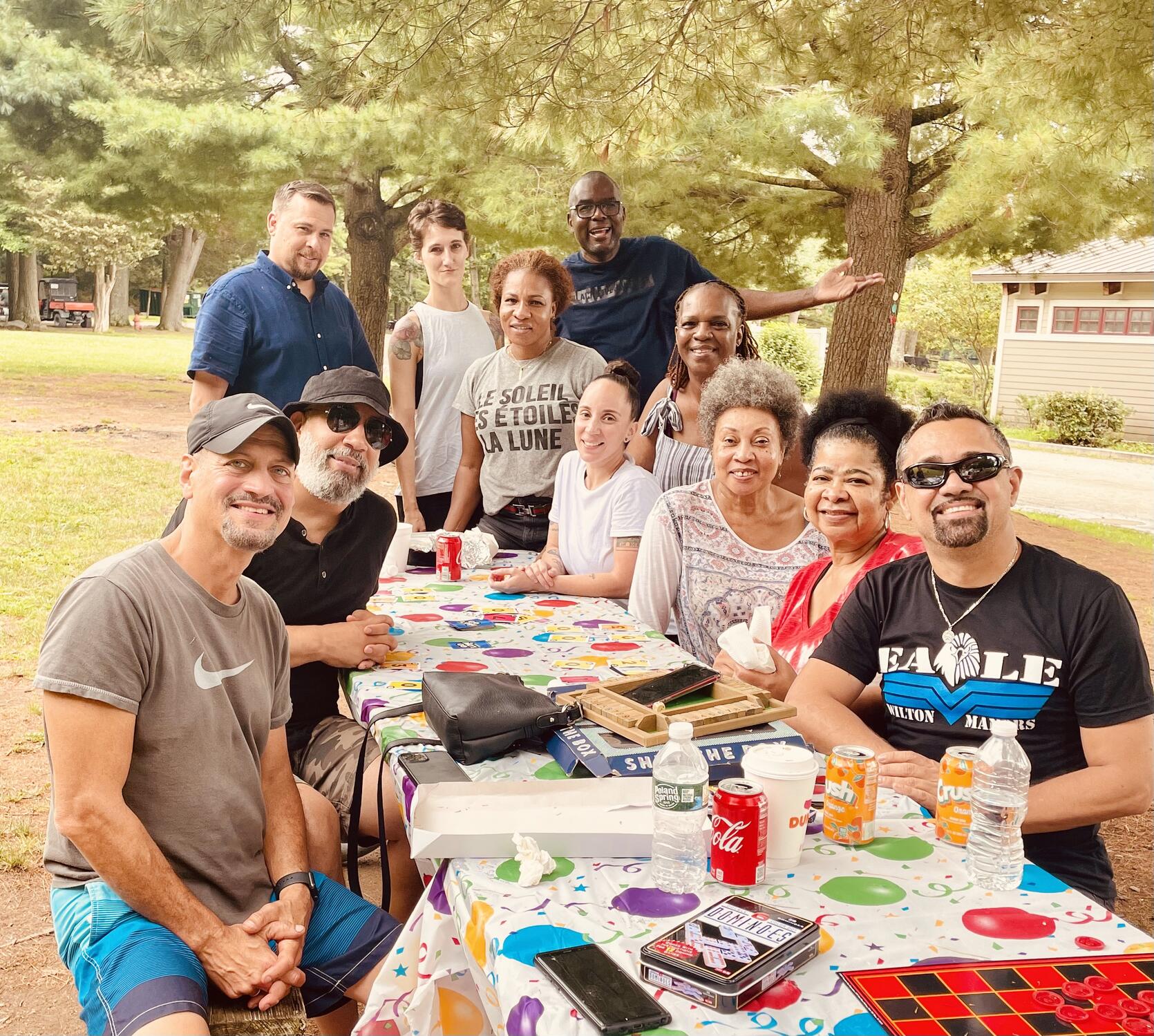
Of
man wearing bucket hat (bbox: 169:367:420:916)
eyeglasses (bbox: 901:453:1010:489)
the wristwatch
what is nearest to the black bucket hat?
man wearing bucket hat (bbox: 169:367:420:916)

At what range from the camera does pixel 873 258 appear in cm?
899

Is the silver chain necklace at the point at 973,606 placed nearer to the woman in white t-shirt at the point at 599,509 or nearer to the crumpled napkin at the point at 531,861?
the crumpled napkin at the point at 531,861

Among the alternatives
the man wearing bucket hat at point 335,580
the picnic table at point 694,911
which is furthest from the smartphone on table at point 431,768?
the man wearing bucket hat at point 335,580

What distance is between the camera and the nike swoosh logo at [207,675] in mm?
2047

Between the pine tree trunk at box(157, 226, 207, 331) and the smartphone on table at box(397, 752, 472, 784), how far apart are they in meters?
29.3

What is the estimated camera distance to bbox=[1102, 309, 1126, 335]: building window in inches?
794

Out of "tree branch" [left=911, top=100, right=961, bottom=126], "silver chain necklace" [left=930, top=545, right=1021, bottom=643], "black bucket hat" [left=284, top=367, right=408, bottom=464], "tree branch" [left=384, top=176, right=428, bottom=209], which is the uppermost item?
"tree branch" [left=911, top=100, right=961, bottom=126]

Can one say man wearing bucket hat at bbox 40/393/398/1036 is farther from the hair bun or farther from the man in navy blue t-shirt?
the man in navy blue t-shirt

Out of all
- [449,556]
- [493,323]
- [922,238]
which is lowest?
[449,556]

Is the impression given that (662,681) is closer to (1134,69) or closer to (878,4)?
(1134,69)

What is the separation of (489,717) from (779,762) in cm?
68

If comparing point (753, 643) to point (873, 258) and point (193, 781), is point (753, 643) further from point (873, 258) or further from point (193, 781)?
point (873, 258)

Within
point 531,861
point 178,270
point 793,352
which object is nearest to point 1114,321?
point 793,352

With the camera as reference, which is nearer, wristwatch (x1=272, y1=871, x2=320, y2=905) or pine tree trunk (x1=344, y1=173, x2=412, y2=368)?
wristwatch (x1=272, y1=871, x2=320, y2=905)
